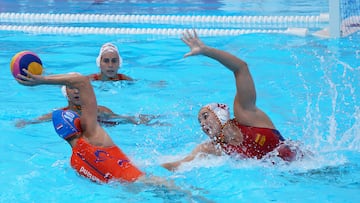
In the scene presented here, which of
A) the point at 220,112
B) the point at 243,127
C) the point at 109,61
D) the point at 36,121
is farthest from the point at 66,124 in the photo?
the point at 109,61

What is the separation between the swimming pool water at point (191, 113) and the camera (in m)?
4.52

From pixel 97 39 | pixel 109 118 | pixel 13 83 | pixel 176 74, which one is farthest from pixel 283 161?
pixel 97 39

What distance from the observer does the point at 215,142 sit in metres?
4.64

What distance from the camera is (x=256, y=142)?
177 inches

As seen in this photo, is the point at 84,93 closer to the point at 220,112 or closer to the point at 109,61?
the point at 220,112

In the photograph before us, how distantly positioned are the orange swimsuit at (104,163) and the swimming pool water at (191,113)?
98 mm

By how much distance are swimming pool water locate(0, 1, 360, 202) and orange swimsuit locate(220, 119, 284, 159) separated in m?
0.09

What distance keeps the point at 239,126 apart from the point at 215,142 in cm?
22

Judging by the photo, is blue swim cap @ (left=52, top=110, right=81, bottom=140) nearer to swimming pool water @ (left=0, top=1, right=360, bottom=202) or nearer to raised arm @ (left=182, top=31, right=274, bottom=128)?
swimming pool water @ (left=0, top=1, right=360, bottom=202)

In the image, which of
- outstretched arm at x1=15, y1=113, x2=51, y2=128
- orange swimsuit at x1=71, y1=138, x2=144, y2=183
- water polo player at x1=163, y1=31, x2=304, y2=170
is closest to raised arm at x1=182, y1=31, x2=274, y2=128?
water polo player at x1=163, y1=31, x2=304, y2=170

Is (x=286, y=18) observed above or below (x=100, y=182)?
above

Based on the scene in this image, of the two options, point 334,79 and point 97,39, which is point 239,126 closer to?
point 334,79

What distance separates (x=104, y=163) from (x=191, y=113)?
219cm

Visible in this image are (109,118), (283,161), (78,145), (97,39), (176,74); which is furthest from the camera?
(97,39)
